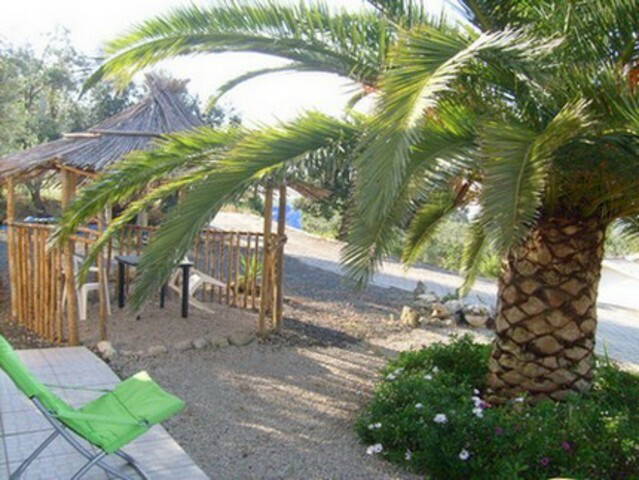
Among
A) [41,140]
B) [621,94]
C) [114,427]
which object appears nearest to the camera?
[114,427]

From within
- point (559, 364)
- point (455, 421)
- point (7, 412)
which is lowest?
point (7, 412)

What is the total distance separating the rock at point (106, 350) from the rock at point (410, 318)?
4.58 m

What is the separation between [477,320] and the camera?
30.2 feet

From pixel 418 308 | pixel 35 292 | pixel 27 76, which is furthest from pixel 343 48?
pixel 27 76

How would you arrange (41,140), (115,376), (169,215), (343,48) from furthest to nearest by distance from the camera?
(41,140)
(115,376)
(343,48)
(169,215)

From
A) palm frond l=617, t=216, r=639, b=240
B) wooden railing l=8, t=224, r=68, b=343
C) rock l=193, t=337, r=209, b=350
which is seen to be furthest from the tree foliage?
rock l=193, t=337, r=209, b=350

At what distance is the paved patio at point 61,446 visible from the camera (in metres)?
3.54

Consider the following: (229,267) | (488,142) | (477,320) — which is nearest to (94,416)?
(488,142)

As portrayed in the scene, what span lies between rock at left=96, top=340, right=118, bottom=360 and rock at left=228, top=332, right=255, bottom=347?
1.42m

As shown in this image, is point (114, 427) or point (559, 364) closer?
point (114, 427)

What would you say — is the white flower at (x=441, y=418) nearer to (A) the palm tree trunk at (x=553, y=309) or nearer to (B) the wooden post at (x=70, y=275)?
(A) the palm tree trunk at (x=553, y=309)

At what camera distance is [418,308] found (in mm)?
9656

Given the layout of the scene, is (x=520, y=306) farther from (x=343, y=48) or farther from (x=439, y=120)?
(x=343, y=48)

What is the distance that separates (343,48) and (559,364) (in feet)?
9.91
